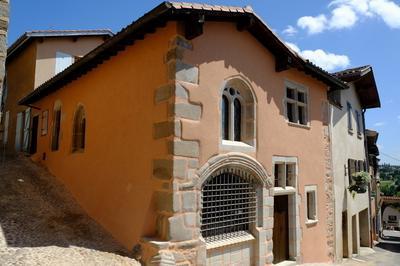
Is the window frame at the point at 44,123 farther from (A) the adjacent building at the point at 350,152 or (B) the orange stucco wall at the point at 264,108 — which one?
(A) the adjacent building at the point at 350,152

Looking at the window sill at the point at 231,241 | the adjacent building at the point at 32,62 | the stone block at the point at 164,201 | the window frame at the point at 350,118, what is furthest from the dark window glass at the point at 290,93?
the adjacent building at the point at 32,62

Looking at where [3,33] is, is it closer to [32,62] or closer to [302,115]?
[302,115]

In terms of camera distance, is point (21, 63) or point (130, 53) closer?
point (130, 53)

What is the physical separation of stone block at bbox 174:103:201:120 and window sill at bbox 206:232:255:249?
235 centimetres

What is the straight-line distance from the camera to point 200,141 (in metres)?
5.82

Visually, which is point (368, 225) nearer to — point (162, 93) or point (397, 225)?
point (162, 93)

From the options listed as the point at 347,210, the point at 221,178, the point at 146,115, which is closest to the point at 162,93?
the point at 146,115

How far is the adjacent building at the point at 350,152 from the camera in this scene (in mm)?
10875

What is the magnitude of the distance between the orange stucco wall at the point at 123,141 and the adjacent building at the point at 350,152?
689 centimetres

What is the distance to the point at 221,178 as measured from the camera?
638 centimetres

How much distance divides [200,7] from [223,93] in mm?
1785

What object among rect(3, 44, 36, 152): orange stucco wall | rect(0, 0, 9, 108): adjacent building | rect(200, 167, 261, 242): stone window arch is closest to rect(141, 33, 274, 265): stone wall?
rect(200, 167, 261, 242): stone window arch

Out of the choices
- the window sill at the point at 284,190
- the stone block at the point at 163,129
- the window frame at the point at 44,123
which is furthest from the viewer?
the window frame at the point at 44,123

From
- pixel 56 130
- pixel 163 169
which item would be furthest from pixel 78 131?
pixel 163 169
